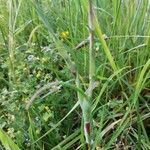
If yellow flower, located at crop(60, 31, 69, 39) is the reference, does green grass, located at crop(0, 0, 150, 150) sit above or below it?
below

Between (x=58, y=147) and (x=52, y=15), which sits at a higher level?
(x=52, y=15)

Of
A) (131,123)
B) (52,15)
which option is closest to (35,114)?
(131,123)

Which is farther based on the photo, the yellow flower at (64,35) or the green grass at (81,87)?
the yellow flower at (64,35)

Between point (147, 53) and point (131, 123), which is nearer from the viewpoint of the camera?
point (131, 123)

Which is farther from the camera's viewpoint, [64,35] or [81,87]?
[64,35]

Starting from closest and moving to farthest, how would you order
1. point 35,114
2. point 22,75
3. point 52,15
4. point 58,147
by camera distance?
point 58,147
point 35,114
point 22,75
point 52,15

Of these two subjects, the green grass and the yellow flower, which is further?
the yellow flower

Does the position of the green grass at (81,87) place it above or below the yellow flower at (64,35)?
below

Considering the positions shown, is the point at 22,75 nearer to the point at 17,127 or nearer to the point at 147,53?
the point at 17,127
